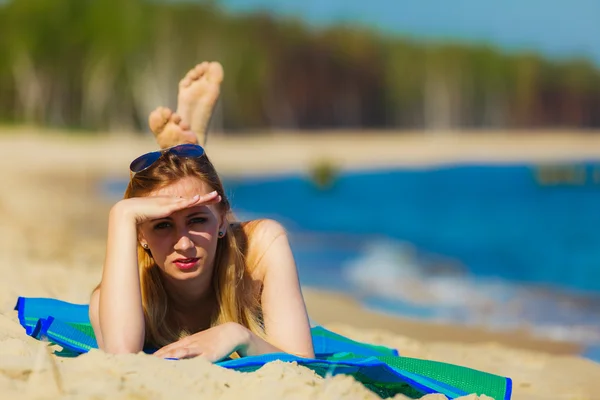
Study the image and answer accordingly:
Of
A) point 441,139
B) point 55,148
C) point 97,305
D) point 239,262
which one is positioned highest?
point 441,139

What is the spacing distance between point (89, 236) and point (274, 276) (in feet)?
24.5

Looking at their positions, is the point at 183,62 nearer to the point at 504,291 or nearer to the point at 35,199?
the point at 35,199

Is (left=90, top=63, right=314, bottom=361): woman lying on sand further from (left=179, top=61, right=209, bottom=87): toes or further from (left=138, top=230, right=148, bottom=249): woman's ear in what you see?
(left=179, top=61, right=209, bottom=87): toes

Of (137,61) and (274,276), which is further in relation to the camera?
(137,61)

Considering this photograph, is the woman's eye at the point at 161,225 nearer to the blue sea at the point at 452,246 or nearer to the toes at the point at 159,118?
the blue sea at the point at 452,246

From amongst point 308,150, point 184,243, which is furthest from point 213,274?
point 308,150

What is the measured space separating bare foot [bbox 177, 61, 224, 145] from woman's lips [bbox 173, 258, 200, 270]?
199 cm

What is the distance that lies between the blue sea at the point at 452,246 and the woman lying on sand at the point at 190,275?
37cm

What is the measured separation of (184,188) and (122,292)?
0.39m

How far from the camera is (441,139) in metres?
51.6

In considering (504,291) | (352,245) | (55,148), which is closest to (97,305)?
(504,291)

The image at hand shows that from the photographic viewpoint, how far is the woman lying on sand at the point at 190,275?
2955mm

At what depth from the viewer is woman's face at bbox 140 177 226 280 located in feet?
9.89

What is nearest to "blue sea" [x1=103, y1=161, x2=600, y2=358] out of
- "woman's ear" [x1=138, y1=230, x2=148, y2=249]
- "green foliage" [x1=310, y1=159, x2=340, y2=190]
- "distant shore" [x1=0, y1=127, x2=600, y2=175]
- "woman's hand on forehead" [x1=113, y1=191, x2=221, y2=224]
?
"green foliage" [x1=310, y1=159, x2=340, y2=190]
